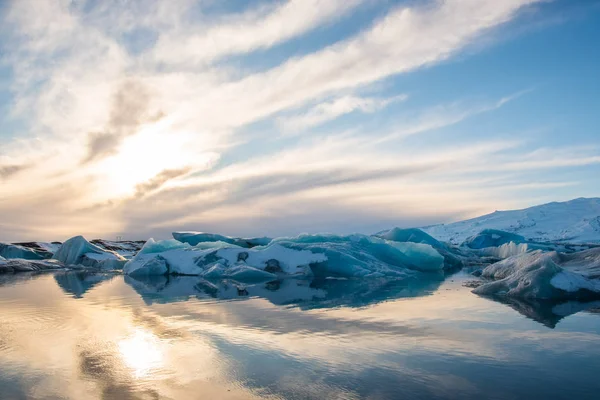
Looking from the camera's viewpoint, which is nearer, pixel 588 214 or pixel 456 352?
pixel 456 352

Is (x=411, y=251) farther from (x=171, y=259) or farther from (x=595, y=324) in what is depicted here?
(x=595, y=324)

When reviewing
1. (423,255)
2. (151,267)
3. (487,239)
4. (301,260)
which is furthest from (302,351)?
(487,239)

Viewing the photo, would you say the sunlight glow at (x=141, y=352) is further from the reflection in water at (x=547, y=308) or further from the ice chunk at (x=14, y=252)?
the ice chunk at (x=14, y=252)

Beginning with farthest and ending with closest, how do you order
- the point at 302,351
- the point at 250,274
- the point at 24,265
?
the point at 24,265 < the point at 250,274 < the point at 302,351

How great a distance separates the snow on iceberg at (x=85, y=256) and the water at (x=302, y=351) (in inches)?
814

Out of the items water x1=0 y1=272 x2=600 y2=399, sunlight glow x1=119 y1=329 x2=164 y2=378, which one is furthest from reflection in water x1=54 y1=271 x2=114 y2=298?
sunlight glow x1=119 y1=329 x2=164 y2=378

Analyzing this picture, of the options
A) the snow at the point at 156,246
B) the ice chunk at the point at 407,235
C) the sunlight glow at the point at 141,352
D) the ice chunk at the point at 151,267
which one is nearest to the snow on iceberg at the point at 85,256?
the snow at the point at 156,246

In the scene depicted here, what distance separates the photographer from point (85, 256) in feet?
101

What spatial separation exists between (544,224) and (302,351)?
83.2 metres

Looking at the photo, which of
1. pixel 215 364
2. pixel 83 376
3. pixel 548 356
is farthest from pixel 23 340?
pixel 548 356

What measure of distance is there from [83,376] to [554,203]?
97.1 metres

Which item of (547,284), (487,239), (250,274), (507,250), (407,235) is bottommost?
(507,250)

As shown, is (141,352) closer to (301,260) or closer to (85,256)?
(301,260)

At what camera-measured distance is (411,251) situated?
24734mm
